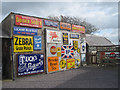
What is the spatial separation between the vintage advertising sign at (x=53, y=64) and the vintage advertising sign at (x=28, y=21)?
3018 mm

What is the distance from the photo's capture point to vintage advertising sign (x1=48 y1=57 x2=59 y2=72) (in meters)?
10.4

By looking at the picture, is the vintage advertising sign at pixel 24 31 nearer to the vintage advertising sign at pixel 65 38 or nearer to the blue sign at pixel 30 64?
the blue sign at pixel 30 64

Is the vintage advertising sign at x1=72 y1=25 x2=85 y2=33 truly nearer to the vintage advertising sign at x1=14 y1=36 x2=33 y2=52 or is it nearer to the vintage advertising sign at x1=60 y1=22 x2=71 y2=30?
the vintage advertising sign at x1=60 y1=22 x2=71 y2=30

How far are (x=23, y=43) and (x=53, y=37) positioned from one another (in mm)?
2844

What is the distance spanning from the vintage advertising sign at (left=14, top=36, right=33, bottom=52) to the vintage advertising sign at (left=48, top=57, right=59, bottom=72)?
6.72 ft

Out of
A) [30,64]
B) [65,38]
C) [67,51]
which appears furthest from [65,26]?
[30,64]

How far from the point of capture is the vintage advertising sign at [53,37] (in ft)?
34.6

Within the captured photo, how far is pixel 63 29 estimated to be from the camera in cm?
1195

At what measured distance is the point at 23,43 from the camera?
908 cm

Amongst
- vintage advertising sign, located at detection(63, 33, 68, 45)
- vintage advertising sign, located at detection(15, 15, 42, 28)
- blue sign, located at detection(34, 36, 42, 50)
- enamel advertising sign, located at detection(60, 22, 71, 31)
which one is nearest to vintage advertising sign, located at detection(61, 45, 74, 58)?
vintage advertising sign, located at detection(63, 33, 68, 45)

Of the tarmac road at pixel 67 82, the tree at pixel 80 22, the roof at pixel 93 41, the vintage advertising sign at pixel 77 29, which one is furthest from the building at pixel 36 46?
the tree at pixel 80 22

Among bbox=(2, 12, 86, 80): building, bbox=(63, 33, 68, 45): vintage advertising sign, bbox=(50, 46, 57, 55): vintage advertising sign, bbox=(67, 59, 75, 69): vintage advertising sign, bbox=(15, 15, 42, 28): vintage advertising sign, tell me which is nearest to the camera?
bbox=(2, 12, 86, 80): building

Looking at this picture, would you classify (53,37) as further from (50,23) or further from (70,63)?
(70,63)

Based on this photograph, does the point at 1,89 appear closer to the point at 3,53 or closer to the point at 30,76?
the point at 30,76
